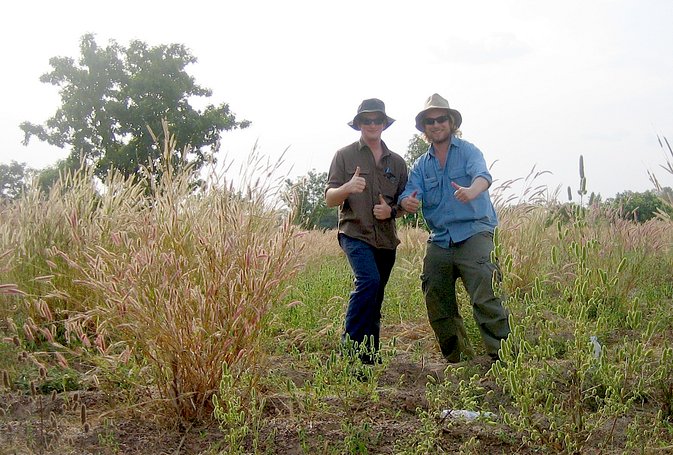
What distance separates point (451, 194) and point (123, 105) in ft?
76.3

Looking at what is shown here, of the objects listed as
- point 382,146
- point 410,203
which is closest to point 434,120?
point 382,146

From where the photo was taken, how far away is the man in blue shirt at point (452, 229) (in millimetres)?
4312

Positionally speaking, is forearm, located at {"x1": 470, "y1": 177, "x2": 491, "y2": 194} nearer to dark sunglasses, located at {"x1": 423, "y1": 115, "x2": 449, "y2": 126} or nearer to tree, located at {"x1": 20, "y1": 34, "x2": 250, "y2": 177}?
dark sunglasses, located at {"x1": 423, "y1": 115, "x2": 449, "y2": 126}

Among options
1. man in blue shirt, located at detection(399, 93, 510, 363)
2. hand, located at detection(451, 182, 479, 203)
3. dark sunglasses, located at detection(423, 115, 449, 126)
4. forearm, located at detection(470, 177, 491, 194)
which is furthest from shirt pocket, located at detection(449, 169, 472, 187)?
hand, located at detection(451, 182, 479, 203)

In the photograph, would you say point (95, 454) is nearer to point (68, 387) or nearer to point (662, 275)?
point (68, 387)

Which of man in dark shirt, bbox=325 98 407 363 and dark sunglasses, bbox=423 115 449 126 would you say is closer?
man in dark shirt, bbox=325 98 407 363

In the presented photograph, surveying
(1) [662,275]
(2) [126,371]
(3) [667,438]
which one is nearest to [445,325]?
(3) [667,438]

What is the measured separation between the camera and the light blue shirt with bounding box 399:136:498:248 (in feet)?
14.5

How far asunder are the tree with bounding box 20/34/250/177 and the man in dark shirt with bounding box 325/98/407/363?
68.7 feet

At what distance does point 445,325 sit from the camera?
462 cm

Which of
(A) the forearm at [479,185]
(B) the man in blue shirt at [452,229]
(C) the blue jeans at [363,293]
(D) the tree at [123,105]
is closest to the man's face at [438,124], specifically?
(B) the man in blue shirt at [452,229]

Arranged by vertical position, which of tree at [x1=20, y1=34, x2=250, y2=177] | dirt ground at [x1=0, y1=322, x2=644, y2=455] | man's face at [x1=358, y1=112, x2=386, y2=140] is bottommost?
dirt ground at [x1=0, y1=322, x2=644, y2=455]

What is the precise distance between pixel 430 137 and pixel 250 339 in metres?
2.20

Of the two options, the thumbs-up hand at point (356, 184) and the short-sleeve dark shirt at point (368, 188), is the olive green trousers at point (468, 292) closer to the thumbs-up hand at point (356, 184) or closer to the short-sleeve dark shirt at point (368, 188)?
the short-sleeve dark shirt at point (368, 188)
